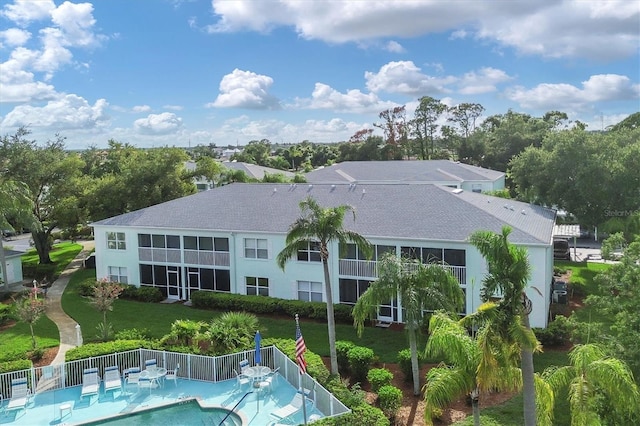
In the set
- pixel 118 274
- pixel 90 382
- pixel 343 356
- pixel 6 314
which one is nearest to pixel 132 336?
pixel 90 382

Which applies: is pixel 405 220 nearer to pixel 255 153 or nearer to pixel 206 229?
pixel 206 229

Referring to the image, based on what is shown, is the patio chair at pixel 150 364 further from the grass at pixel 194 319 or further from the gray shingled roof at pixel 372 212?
the gray shingled roof at pixel 372 212

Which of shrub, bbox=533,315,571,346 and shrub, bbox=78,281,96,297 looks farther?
shrub, bbox=78,281,96,297

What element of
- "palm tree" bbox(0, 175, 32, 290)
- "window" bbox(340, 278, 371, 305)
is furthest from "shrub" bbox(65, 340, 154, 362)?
"palm tree" bbox(0, 175, 32, 290)

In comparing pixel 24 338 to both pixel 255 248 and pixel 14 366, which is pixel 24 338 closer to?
pixel 14 366

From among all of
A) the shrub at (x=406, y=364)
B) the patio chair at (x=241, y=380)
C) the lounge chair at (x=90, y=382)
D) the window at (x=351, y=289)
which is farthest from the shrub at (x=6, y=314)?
the shrub at (x=406, y=364)

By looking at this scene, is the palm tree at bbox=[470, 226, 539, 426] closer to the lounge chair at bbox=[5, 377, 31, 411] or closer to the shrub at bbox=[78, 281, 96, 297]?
the lounge chair at bbox=[5, 377, 31, 411]
